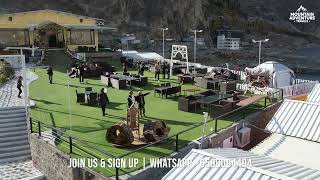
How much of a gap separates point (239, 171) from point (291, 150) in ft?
19.6

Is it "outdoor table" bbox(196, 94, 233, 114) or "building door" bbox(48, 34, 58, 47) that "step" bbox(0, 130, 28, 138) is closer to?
"outdoor table" bbox(196, 94, 233, 114)

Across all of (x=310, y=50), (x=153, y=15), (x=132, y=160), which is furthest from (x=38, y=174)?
(x=310, y=50)

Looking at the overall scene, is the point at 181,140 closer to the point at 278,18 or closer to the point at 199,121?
the point at 199,121

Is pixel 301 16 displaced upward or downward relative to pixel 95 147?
upward

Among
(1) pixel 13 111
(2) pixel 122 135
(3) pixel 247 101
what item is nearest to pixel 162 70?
(3) pixel 247 101

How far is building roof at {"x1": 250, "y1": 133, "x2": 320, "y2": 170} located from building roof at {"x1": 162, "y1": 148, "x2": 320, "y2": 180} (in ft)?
11.1

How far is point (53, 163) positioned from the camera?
46.3ft

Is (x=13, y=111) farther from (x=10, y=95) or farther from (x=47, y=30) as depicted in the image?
(x=47, y=30)

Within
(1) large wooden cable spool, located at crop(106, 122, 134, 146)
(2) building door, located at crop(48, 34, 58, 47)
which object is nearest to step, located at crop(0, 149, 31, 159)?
(1) large wooden cable spool, located at crop(106, 122, 134, 146)

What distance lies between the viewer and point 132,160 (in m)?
12.7

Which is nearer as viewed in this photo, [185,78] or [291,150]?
[291,150]

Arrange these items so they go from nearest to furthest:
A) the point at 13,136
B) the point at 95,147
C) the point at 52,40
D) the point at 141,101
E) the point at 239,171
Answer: the point at 239,171, the point at 95,147, the point at 13,136, the point at 141,101, the point at 52,40

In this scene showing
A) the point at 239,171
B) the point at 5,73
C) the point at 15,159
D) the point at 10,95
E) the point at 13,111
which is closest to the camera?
the point at 239,171

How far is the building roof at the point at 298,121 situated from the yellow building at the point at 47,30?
104ft
